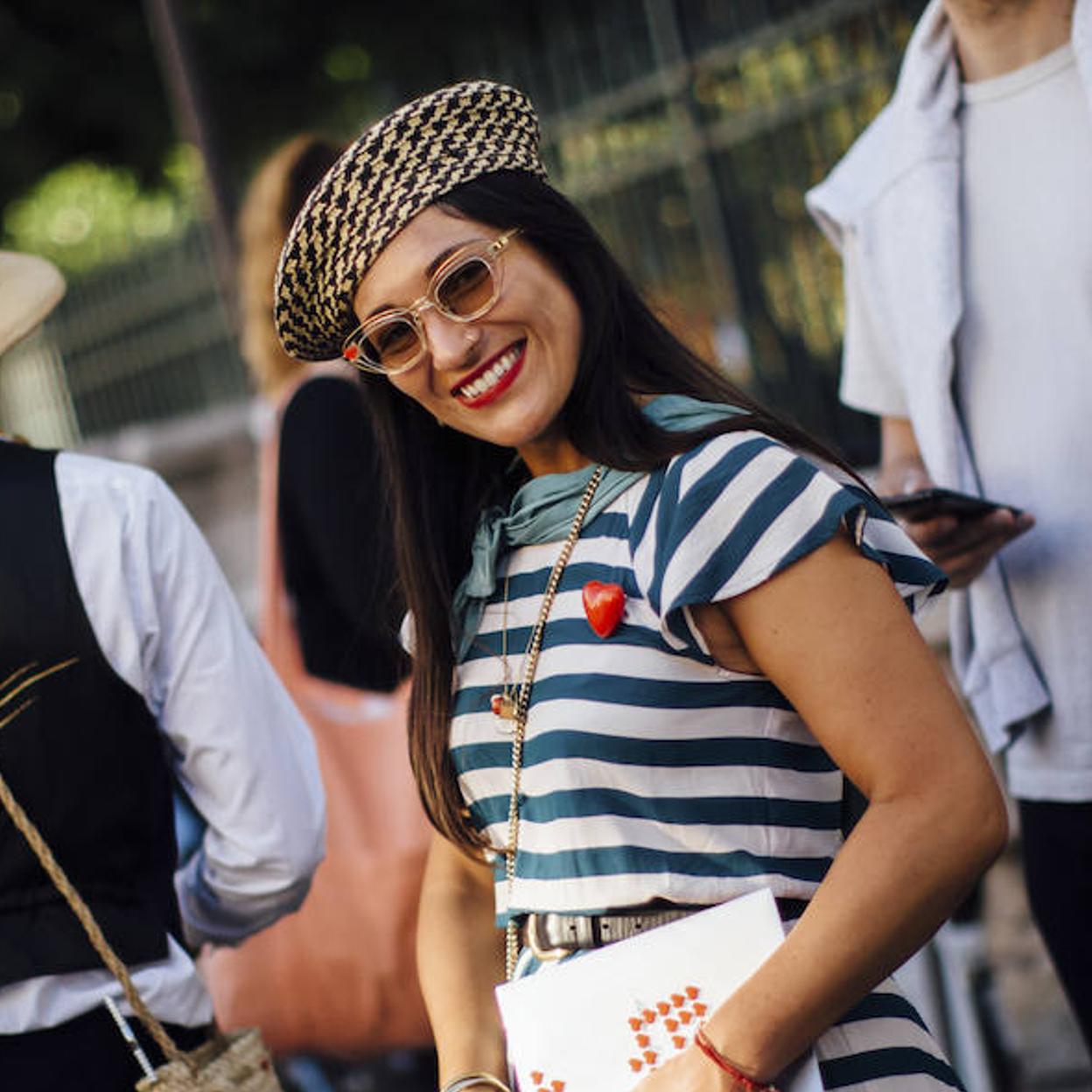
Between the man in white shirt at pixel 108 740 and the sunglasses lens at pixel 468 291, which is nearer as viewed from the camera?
the sunglasses lens at pixel 468 291

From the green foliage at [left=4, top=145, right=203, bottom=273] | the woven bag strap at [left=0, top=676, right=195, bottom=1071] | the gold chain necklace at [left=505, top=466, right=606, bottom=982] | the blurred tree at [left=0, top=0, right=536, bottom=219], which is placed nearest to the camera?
the gold chain necklace at [left=505, top=466, right=606, bottom=982]

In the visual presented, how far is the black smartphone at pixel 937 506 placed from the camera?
7.38 feet

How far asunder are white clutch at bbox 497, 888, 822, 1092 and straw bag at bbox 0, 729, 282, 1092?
1.97ft

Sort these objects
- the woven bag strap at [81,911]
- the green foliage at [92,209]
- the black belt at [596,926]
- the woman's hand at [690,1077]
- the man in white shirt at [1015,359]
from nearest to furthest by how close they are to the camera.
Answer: the woman's hand at [690,1077], the black belt at [596,926], the woven bag strap at [81,911], the man in white shirt at [1015,359], the green foliage at [92,209]

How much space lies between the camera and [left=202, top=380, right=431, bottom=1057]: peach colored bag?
→ 3.31 m

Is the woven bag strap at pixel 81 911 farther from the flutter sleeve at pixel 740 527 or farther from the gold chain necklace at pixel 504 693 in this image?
the flutter sleeve at pixel 740 527

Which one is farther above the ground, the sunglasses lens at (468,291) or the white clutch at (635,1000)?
the sunglasses lens at (468,291)

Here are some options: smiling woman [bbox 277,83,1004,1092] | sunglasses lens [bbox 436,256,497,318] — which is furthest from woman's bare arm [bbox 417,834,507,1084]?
sunglasses lens [bbox 436,256,497,318]

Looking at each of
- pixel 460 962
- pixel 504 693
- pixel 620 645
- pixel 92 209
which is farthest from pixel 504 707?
pixel 92 209

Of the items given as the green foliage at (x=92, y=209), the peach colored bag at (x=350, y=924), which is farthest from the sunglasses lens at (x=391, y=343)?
the green foliage at (x=92, y=209)

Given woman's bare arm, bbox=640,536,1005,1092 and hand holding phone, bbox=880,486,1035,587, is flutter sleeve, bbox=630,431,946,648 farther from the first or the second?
hand holding phone, bbox=880,486,1035,587

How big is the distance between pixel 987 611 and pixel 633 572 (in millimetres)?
979

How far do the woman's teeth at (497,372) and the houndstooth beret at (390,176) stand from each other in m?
0.19

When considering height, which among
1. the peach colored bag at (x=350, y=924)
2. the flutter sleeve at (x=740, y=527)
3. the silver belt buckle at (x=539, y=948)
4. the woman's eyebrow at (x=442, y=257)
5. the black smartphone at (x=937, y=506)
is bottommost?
the peach colored bag at (x=350, y=924)
